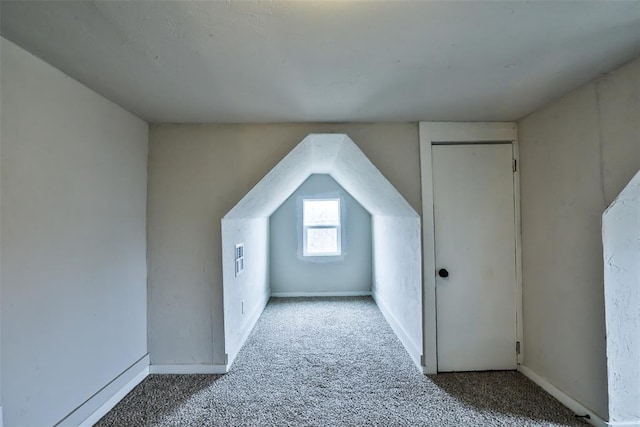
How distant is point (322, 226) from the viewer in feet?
15.4

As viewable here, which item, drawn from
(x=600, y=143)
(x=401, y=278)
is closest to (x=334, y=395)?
(x=401, y=278)

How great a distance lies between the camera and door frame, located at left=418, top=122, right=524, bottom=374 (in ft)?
7.54

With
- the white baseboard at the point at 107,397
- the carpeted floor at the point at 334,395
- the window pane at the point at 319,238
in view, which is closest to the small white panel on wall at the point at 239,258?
the carpeted floor at the point at 334,395

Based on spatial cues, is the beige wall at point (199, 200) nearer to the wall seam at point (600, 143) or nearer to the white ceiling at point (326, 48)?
the white ceiling at point (326, 48)

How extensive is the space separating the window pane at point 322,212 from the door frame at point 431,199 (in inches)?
97.2

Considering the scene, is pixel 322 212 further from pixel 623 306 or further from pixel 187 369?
pixel 623 306

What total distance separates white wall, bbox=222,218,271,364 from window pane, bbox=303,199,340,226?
0.75m

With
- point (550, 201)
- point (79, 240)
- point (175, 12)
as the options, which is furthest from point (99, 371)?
point (550, 201)

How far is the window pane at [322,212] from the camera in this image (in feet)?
15.5

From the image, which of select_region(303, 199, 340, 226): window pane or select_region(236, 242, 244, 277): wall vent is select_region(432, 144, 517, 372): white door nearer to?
select_region(236, 242, 244, 277): wall vent

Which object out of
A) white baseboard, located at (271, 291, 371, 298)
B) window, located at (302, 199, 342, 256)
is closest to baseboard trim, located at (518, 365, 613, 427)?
white baseboard, located at (271, 291, 371, 298)

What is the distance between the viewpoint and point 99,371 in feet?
5.82

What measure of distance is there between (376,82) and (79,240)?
6.38 ft

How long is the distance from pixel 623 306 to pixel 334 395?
1.82 meters
